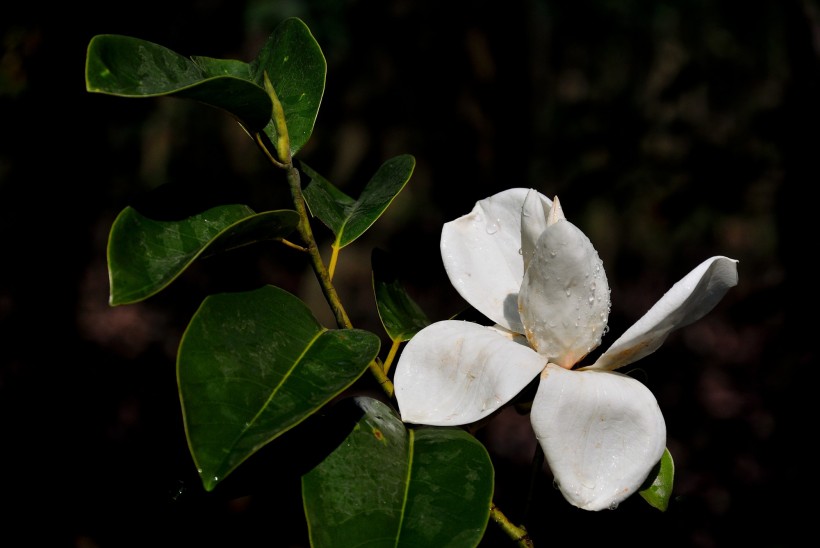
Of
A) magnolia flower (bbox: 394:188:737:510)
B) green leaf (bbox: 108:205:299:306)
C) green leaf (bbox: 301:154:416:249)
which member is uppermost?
green leaf (bbox: 108:205:299:306)

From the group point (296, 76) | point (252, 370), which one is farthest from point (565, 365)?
point (296, 76)

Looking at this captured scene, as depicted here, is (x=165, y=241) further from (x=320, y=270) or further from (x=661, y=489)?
(x=661, y=489)

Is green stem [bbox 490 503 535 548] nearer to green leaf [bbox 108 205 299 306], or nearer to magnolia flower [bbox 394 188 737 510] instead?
magnolia flower [bbox 394 188 737 510]

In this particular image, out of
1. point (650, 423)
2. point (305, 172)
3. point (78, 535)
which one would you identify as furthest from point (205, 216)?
point (78, 535)

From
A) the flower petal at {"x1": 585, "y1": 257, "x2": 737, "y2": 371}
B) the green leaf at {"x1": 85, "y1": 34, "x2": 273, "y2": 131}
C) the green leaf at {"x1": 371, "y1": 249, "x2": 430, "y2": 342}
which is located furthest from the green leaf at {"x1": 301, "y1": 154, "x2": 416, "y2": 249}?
the flower petal at {"x1": 585, "y1": 257, "x2": 737, "y2": 371}

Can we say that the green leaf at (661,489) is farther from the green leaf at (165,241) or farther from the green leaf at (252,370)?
the green leaf at (165,241)

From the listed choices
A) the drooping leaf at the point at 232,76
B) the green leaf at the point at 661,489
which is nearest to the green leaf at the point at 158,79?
the drooping leaf at the point at 232,76

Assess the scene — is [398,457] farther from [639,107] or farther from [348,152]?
[348,152]
